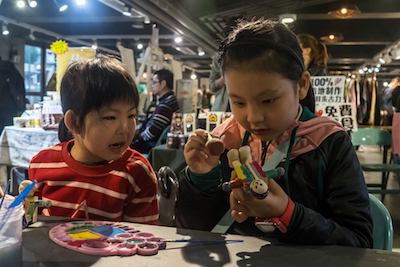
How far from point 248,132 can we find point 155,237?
404mm

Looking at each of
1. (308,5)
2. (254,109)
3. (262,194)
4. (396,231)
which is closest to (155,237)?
(262,194)

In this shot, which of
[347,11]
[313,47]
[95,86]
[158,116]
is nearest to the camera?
[95,86]

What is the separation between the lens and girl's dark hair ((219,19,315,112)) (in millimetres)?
1002

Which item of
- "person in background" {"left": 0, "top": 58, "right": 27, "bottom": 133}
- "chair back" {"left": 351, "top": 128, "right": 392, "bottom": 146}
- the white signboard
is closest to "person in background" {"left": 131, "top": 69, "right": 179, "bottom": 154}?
the white signboard

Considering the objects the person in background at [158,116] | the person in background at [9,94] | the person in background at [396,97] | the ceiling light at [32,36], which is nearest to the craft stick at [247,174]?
the person in background at [158,116]

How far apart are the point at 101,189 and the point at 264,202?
66cm

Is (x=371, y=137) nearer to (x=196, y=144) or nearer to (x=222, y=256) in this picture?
(x=196, y=144)

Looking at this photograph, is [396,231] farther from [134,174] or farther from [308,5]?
[308,5]

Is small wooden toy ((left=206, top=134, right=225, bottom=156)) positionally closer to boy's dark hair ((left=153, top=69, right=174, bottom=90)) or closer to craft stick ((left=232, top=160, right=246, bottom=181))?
craft stick ((left=232, top=160, right=246, bottom=181))

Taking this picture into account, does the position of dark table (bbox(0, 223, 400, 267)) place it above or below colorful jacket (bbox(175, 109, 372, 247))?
below

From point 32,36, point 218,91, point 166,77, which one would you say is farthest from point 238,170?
point 32,36

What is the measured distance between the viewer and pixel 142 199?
4.46 ft

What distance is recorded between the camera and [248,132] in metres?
1.15

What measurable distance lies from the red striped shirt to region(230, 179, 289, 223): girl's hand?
0.54 metres
